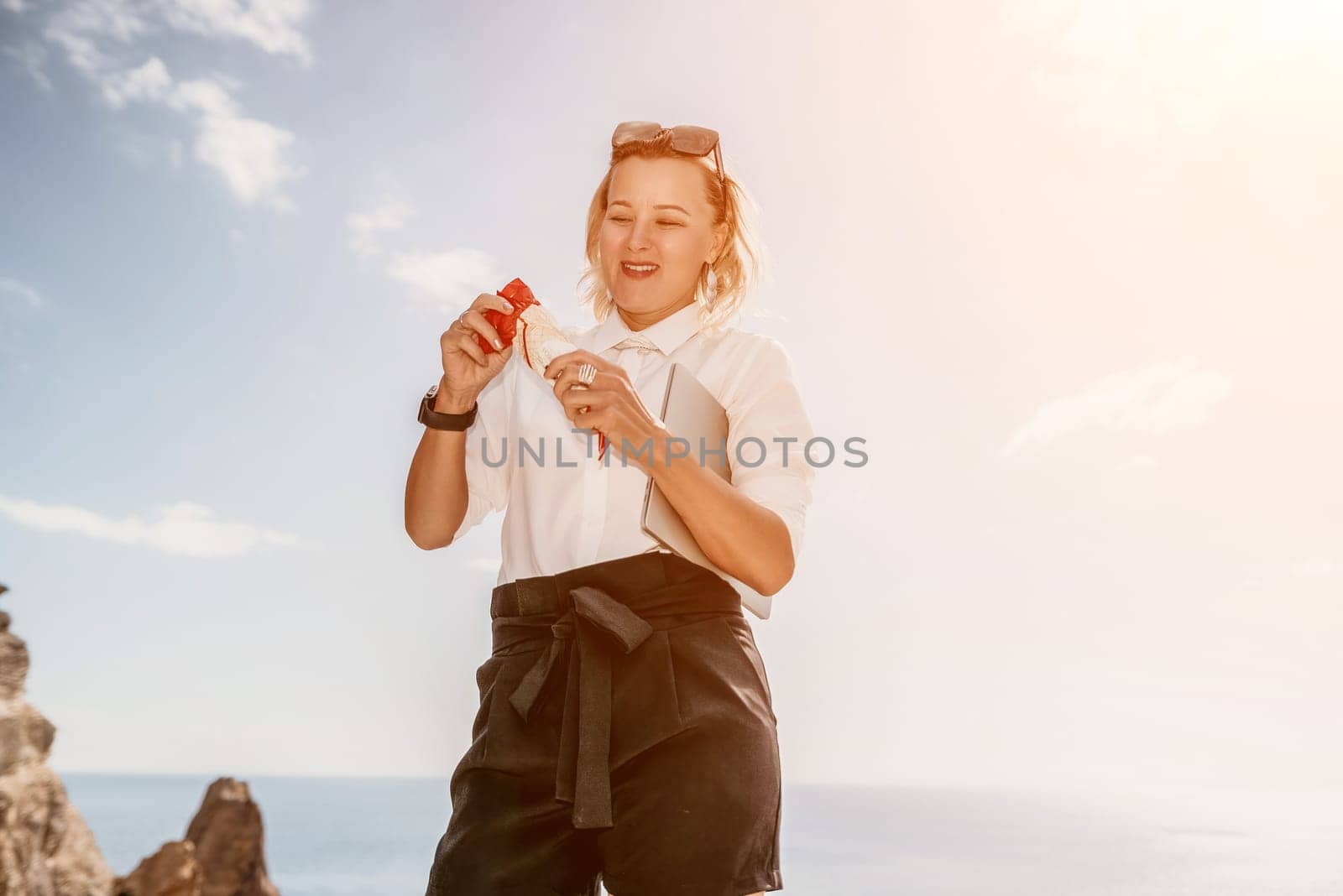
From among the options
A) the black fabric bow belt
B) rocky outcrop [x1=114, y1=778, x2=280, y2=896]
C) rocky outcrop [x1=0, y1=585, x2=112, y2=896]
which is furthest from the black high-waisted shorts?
rocky outcrop [x1=0, y1=585, x2=112, y2=896]

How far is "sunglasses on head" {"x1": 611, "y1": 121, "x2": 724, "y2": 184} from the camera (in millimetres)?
1998

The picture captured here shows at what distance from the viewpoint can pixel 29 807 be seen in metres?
25.7

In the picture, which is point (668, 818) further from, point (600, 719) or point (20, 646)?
point (20, 646)

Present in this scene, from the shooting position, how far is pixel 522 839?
5.19 feet

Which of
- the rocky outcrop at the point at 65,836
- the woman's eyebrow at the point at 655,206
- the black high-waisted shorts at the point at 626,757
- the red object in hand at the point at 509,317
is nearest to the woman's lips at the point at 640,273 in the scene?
the woman's eyebrow at the point at 655,206

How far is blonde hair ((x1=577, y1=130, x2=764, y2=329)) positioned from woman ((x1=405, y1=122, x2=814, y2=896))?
0.08ft

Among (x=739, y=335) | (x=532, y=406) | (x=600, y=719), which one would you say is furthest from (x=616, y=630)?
(x=739, y=335)

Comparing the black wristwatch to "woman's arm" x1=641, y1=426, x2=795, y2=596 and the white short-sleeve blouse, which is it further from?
"woman's arm" x1=641, y1=426, x2=795, y2=596

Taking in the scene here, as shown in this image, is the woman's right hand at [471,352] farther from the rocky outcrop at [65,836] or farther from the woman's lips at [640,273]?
the rocky outcrop at [65,836]

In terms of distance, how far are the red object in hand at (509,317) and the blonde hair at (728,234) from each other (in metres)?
0.27

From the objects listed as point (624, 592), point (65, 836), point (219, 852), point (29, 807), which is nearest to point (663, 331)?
point (624, 592)

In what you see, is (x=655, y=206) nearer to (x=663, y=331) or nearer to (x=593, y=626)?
(x=663, y=331)

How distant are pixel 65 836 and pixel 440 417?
33263 mm

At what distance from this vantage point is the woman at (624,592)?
1535 millimetres
